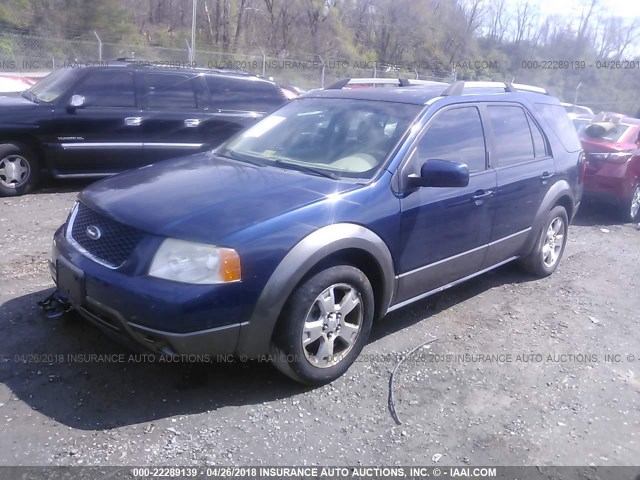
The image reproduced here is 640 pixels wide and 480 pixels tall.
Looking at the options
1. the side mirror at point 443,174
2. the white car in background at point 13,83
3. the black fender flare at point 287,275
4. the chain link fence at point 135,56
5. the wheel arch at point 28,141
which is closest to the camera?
the black fender flare at point 287,275

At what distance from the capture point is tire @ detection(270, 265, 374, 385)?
3346 mm

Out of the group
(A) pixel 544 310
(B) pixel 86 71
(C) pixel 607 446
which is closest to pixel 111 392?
(C) pixel 607 446

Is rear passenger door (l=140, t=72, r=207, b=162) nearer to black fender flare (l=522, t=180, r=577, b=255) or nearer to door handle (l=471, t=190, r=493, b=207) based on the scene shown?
black fender flare (l=522, t=180, r=577, b=255)

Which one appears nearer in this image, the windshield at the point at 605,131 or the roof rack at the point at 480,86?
the roof rack at the point at 480,86

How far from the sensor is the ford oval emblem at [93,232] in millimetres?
3389

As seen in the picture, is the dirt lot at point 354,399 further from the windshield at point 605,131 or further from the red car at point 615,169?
the windshield at point 605,131

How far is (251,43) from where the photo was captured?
41688 mm

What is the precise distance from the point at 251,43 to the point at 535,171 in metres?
39.3

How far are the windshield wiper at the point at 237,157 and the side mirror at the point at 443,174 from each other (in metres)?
1.09

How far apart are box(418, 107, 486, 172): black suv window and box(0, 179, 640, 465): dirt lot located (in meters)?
1.26

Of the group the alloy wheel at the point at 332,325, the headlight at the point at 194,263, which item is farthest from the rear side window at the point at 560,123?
the headlight at the point at 194,263

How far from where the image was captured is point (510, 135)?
502 centimetres

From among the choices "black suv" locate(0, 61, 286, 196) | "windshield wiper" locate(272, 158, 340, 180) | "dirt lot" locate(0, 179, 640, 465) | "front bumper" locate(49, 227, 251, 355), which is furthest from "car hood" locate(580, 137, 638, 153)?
"front bumper" locate(49, 227, 251, 355)

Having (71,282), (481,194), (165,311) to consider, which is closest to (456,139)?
(481,194)
